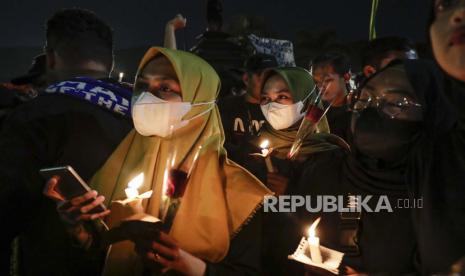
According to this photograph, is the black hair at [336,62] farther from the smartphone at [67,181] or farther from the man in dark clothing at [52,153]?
the smartphone at [67,181]

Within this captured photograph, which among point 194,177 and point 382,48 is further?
point 382,48

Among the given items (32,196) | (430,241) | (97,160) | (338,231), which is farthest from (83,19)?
(430,241)

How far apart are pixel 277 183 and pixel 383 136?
0.89 m

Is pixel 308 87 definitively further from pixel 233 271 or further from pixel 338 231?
pixel 233 271

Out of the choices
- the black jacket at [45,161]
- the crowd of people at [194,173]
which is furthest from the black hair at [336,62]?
the black jacket at [45,161]

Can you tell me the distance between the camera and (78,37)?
2.71 m

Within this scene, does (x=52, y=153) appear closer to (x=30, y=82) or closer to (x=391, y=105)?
(x=391, y=105)

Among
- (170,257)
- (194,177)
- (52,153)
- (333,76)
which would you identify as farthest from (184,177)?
(333,76)

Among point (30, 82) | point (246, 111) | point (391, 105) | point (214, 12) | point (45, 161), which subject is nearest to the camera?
point (391, 105)

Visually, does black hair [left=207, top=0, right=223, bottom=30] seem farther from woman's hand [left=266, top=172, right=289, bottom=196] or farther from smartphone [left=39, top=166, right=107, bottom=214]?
smartphone [left=39, top=166, right=107, bottom=214]

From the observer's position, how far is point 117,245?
2.27 meters

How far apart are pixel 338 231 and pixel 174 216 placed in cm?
94

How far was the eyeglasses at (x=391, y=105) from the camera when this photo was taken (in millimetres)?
2188

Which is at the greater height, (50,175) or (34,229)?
(50,175)
